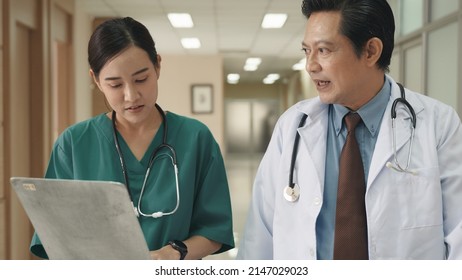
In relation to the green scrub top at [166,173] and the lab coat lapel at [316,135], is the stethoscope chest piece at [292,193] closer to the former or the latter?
the lab coat lapel at [316,135]

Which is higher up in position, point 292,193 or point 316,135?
point 316,135

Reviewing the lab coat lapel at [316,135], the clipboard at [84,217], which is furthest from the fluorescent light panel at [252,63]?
the clipboard at [84,217]

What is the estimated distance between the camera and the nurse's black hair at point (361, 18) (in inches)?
37.4

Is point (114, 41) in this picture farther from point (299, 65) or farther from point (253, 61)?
point (299, 65)

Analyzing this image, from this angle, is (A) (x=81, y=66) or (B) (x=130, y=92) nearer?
(B) (x=130, y=92)

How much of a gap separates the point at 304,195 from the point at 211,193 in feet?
0.71

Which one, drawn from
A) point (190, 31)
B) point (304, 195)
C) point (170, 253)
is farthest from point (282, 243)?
point (190, 31)

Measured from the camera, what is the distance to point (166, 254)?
936 millimetres

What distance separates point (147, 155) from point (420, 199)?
0.54m

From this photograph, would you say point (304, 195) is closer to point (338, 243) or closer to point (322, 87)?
point (338, 243)

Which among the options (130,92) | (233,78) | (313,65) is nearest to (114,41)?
(130,92)

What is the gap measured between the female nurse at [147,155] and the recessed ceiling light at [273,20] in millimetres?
3847

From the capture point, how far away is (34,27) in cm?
304

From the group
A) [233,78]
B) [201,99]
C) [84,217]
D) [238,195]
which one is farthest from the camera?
[233,78]
